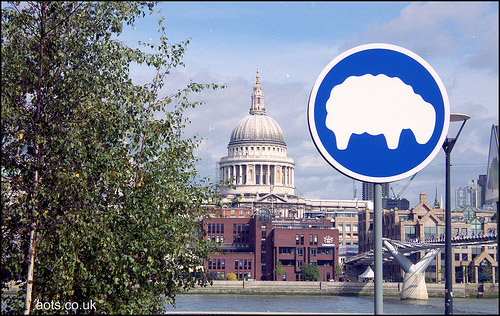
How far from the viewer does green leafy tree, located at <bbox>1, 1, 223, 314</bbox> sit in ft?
28.1

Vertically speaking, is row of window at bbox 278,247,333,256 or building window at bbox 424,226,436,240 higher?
building window at bbox 424,226,436,240

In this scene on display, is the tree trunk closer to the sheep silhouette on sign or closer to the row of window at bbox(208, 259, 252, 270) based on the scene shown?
the sheep silhouette on sign

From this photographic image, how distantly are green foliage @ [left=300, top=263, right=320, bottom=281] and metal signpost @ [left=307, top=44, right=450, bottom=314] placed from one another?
397 feet

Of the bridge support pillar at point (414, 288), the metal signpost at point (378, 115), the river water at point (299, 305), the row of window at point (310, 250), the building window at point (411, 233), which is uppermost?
the building window at point (411, 233)

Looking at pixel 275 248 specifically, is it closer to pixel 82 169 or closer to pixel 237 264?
pixel 237 264

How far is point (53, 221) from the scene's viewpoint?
851cm

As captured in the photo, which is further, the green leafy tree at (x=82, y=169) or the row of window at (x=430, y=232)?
the row of window at (x=430, y=232)

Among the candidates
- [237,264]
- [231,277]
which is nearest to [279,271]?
[231,277]

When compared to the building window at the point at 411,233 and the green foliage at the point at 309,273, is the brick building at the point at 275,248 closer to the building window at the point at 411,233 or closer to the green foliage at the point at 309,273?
the green foliage at the point at 309,273

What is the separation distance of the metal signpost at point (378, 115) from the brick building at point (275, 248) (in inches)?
4790

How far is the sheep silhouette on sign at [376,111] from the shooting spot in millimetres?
4273

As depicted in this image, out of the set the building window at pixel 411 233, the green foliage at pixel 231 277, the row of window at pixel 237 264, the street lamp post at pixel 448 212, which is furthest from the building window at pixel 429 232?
the street lamp post at pixel 448 212

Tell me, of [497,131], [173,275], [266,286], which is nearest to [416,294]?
[266,286]

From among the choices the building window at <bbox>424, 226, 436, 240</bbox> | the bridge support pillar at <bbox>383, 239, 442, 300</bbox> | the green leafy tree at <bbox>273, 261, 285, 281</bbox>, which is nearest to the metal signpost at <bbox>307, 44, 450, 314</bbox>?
the bridge support pillar at <bbox>383, 239, 442, 300</bbox>
